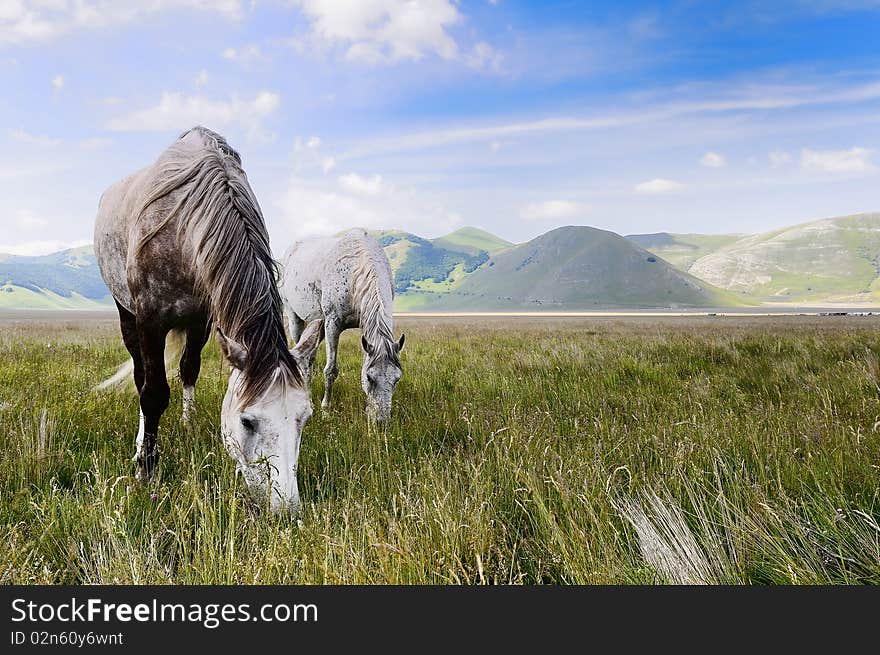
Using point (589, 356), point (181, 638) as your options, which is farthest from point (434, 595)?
point (589, 356)

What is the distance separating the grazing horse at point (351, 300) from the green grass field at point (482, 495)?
561 mm

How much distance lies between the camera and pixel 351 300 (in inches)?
265

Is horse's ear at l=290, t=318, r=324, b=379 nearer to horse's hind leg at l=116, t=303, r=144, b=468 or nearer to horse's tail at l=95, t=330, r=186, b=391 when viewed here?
horse's tail at l=95, t=330, r=186, b=391

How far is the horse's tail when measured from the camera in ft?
17.3

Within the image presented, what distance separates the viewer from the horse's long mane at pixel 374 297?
540 cm

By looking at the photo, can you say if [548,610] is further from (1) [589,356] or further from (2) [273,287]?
(1) [589,356]

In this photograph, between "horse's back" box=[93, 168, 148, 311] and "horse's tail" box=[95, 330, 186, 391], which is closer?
"horse's back" box=[93, 168, 148, 311]

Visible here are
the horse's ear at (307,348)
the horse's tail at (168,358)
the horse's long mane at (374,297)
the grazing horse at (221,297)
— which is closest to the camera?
the grazing horse at (221,297)

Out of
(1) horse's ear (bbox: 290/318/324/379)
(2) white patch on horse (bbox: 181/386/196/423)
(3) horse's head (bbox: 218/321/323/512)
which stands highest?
(1) horse's ear (bbox: 290/318/324/379)

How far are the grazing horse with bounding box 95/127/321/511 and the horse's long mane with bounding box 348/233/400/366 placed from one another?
5.72 ft

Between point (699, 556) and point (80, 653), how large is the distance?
2.36 meters

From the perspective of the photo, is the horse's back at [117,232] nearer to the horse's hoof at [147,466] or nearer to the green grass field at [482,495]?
the green grass field at [482,495]

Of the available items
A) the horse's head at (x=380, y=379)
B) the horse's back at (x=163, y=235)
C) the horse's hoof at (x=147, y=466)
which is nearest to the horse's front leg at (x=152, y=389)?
the horse's hoof at (x=147, y=466)

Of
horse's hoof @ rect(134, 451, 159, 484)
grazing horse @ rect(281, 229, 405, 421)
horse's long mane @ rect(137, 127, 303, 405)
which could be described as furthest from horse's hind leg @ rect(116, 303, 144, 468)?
grazing horse @ rect(281, 229, 405, 421)
